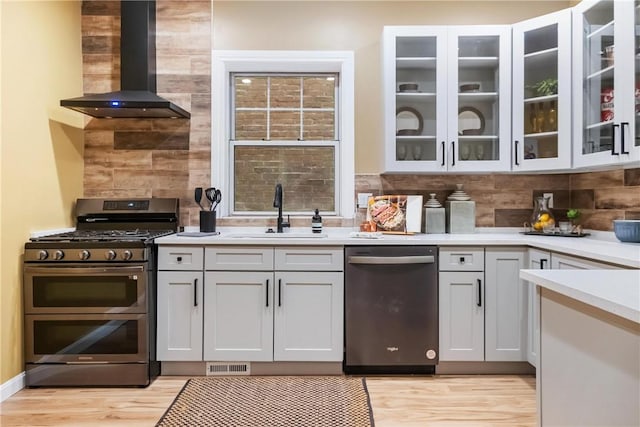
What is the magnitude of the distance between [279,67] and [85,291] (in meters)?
2.20

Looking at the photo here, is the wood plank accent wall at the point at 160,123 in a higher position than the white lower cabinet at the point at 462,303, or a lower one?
higher

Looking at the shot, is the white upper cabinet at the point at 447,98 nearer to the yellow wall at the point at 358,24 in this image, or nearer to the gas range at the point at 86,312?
the yellow wall at the point at 358,24

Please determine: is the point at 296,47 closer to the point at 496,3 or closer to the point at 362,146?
the point at 362,146

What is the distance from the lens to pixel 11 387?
260 cm

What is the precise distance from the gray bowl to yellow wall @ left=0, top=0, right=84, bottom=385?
3.70 m

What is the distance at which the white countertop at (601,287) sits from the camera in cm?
101

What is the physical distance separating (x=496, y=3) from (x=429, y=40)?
0.76 metres

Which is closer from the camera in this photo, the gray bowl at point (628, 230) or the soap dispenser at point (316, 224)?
the gray bowl at point (628, 230)

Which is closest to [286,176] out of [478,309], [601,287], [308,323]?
[308,323]

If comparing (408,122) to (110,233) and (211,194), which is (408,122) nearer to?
(211,194)

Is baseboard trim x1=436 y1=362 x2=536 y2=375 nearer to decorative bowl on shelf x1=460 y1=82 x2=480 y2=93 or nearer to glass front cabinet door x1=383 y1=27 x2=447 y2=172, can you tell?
glass front cabinet door x1=383 y1=27 x2=447 y2=172

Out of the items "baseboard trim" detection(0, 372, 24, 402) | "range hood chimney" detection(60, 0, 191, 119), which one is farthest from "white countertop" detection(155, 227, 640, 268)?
"baseboard trim" detection(0, 372, 24, 402)

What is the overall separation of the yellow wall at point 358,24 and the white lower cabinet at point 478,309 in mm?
1104

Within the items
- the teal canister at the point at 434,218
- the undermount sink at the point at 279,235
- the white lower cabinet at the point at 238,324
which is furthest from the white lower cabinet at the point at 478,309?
the white lower cabinet at the point at 238,324
